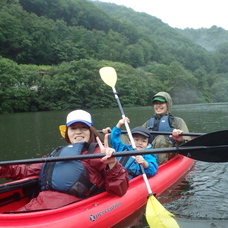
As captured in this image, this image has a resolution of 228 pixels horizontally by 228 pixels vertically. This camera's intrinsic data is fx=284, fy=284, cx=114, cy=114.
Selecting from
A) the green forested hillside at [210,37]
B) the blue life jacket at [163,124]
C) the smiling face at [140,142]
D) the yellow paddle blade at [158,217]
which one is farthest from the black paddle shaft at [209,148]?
the green forested hillside at [210,37]

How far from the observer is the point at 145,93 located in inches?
1711

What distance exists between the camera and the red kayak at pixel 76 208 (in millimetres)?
2525

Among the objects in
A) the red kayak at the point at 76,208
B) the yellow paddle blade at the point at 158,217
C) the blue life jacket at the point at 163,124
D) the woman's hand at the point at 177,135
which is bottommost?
the yellow paddle blade at the point at 158,217

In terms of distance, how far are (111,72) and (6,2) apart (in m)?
52.6

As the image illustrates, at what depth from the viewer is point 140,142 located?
4.21m

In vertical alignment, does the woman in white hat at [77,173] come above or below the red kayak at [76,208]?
above

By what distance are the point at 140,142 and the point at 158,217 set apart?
54.9 inches

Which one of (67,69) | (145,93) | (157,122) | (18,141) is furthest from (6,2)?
(157,122)

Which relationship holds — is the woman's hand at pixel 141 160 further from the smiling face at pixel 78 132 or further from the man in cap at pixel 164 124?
the man in cap at pixel 164 124

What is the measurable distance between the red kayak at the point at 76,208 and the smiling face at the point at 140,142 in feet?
1.60

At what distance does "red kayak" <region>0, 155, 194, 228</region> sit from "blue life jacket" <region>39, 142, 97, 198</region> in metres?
0.15

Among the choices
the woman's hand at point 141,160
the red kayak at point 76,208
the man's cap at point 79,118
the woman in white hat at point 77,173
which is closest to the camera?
the red kayak at point 76,208

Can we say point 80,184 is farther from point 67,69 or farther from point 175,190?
point 67,69

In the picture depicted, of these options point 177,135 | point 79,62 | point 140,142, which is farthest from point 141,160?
point 79,62
